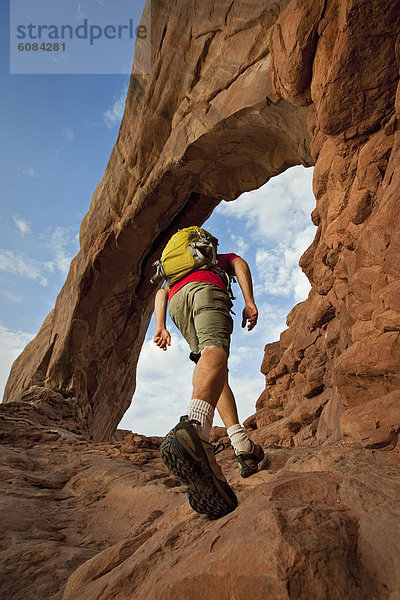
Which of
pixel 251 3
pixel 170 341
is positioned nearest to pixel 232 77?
→ pixel 251 3

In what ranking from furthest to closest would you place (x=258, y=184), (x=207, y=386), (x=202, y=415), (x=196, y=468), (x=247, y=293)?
(x=258, y=184), (x=247, y=293), (x=207, y=386), (x=202, y=415), (x=196, y=468)

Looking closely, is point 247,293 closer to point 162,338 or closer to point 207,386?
point 162,338

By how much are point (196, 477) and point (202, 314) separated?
0.87 metres

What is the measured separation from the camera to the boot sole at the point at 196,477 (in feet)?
5.08

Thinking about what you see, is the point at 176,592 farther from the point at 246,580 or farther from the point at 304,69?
the point at 304,69

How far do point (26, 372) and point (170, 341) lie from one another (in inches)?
399

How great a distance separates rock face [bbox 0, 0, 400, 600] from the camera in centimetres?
121

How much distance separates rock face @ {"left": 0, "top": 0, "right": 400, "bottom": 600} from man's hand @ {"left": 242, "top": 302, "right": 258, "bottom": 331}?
0.79m

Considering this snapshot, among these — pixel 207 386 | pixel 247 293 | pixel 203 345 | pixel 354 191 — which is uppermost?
pixel 354 191

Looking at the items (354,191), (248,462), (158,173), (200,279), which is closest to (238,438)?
(248,462)

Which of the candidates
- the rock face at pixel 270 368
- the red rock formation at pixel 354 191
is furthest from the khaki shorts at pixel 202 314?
the red rock formation at pixel 354 191

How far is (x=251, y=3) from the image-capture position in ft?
16.9

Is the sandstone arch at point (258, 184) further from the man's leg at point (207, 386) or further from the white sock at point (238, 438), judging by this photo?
the man's leg at point (207, 386)

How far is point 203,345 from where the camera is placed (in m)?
2.02
